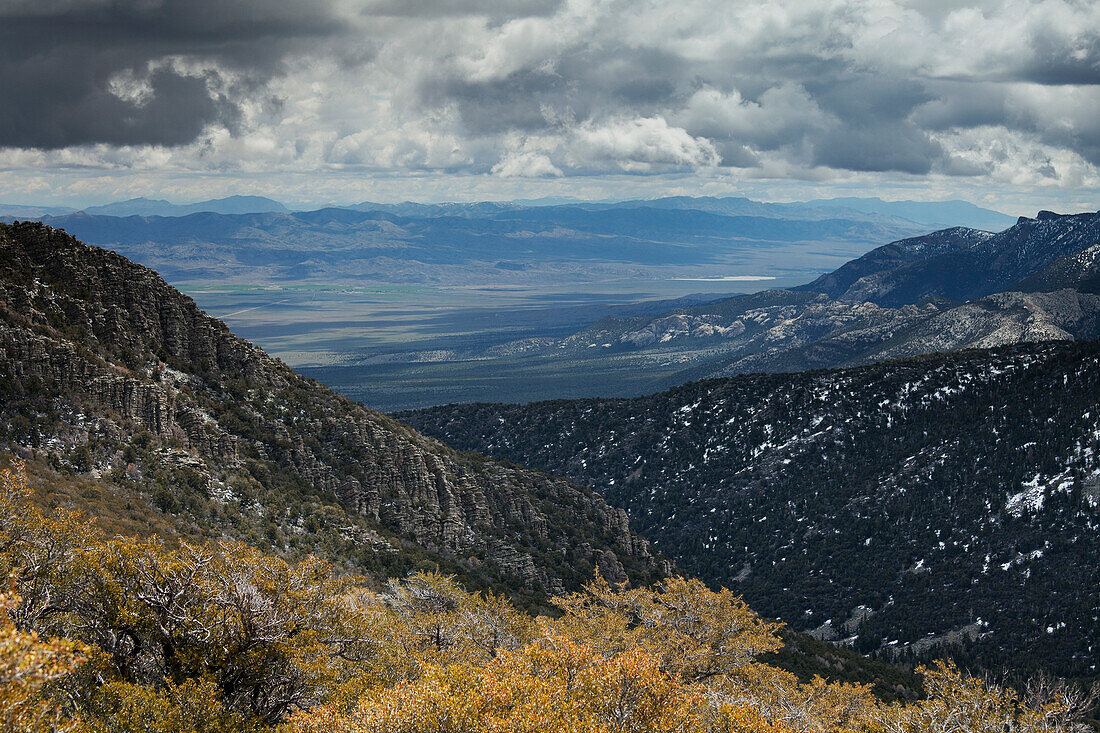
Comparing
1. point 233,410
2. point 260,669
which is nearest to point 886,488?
point 233,410

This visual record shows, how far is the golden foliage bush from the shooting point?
2266cm

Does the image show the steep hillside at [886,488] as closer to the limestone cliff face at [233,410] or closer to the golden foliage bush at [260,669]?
the limestone cliff face at [233,410]

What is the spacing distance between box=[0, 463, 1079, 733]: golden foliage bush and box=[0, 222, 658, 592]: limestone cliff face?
22.1m

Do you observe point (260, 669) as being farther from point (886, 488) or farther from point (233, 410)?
point (886, 488)

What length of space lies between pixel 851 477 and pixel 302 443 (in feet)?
311

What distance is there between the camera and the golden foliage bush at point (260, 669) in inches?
892

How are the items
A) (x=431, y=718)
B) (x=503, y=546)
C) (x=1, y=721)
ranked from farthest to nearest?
(x=503, y=546)
(x=431, y=718)
(x=1, y=721)

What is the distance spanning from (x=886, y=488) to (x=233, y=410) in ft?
329

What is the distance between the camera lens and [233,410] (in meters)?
75.4

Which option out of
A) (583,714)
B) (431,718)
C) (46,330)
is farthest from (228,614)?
(46,330)

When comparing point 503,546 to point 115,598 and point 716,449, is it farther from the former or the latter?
point 716,449

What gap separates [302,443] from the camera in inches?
3046

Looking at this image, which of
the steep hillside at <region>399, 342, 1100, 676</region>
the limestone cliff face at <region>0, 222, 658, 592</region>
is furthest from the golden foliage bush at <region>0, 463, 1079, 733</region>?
the steep hillside at <region>399, 342, 1100, 676</region>

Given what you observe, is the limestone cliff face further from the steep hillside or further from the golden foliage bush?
the steep hillside
